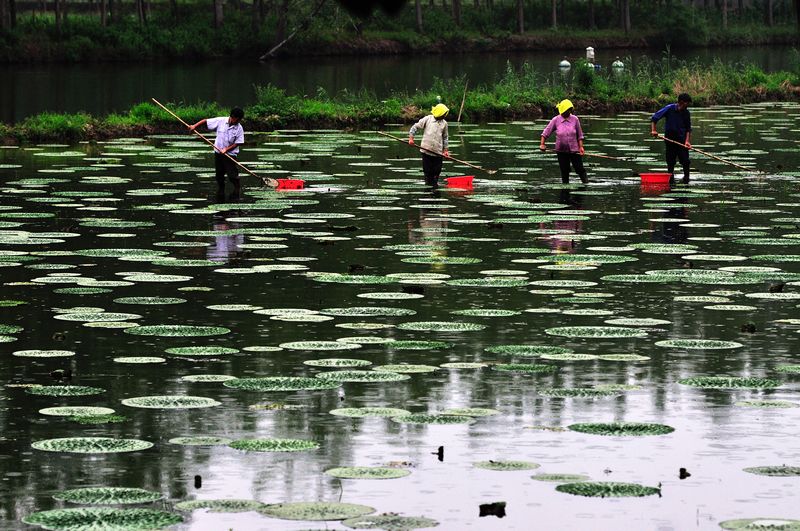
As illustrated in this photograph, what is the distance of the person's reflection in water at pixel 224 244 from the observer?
1638 cm

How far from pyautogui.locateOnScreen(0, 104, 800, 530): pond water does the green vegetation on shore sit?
160 feet

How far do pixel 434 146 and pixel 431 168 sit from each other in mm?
354

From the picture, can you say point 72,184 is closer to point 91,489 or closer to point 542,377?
point 542,377

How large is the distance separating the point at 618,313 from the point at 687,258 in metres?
3.50

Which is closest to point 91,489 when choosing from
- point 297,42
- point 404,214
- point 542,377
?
point 542,377

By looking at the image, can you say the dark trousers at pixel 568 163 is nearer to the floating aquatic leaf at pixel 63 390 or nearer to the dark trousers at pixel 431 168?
the dark trousers at pixel 431 168

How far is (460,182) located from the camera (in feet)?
80.4

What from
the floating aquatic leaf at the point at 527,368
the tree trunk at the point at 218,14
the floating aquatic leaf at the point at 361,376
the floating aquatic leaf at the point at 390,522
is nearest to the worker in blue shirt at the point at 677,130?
the floating aquatic leaf at the point at 527,368

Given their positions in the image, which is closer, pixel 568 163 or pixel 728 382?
pixel 728 382

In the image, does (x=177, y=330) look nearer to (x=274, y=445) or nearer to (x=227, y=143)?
(x=274, y=445)

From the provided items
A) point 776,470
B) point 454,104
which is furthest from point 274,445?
point 454,104

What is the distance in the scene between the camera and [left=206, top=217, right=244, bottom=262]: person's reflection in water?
53.7 ft

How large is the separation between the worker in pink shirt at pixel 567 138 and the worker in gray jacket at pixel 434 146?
1593 mm

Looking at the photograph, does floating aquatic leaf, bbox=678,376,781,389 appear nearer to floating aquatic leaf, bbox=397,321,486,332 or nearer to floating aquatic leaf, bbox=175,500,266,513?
floating aquatic leaf, bbox=397,321,486,332
